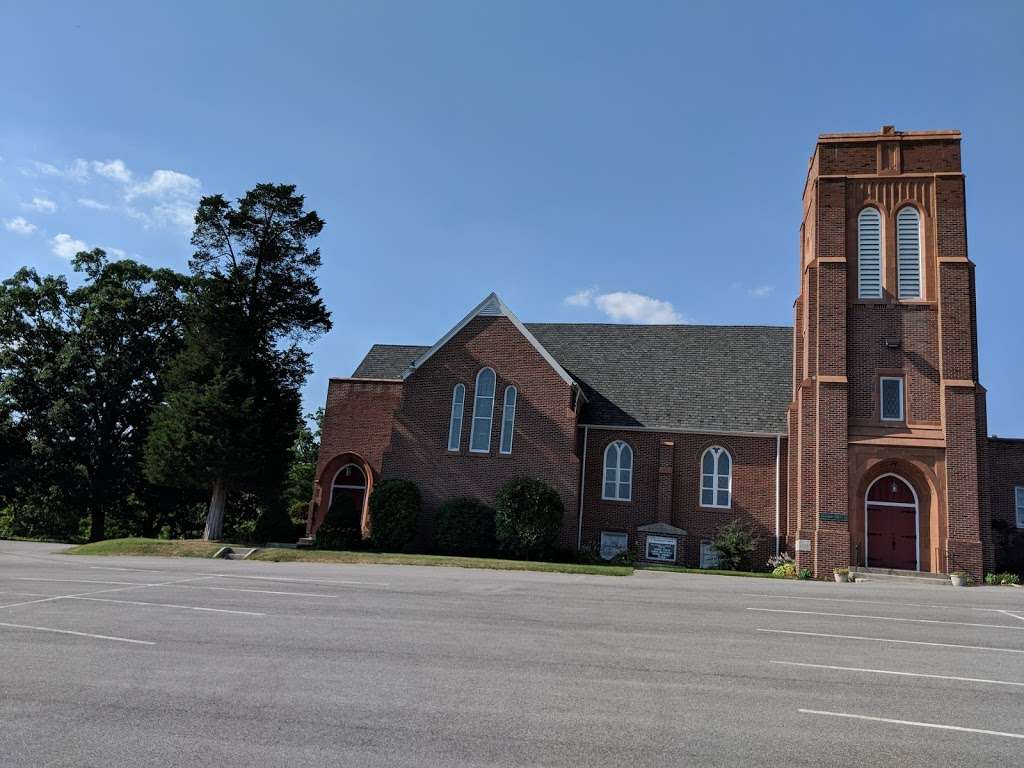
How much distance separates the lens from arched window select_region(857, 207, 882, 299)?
86.7 ft

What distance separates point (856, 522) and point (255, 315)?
961 inches

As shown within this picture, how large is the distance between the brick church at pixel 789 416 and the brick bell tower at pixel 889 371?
0.06 metres

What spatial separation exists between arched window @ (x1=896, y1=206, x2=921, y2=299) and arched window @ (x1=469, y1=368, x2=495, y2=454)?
48.9 feet

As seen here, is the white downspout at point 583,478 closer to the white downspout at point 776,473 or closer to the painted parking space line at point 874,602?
the white downspout at point 776,473

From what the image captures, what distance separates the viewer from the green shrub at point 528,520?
2652cm

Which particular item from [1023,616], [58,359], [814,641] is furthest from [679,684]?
[58,359]

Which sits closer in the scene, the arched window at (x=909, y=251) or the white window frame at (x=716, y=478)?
the arched window at (x=909, y=251)

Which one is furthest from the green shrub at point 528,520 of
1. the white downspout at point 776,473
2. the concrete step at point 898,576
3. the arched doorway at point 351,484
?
the concrete step at point 898,576

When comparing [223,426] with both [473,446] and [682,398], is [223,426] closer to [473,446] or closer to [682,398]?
[473,446]

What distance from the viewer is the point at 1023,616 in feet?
49.4

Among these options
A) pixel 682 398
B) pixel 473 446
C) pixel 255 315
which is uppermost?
pixel 255 315

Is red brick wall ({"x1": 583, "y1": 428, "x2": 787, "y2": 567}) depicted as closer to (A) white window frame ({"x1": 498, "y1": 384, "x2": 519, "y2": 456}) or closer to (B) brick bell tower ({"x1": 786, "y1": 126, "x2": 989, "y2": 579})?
(B) brick bell tower ({"x1": 786, "y1": 126, "x2": 989, "y2": 579})

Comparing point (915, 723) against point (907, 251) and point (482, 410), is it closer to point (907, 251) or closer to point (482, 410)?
point (907, 251)

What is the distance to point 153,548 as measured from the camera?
28109 mm
